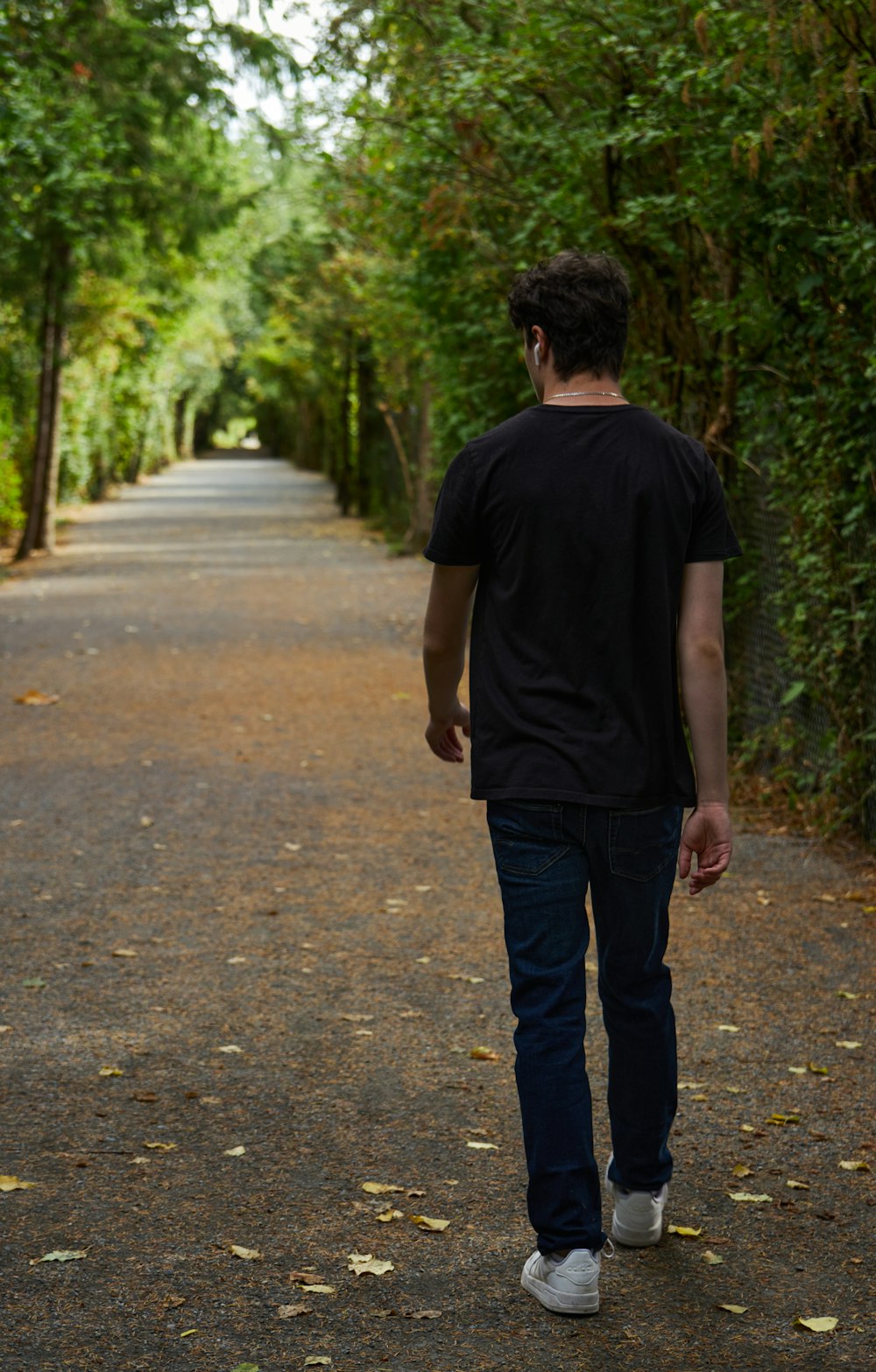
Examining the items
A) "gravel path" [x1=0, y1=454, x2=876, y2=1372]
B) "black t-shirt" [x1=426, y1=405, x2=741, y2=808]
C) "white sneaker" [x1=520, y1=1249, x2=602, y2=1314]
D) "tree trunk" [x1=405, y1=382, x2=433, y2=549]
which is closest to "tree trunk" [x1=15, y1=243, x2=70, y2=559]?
"tree trunk" [x1=405, y1=382, x2=433, y2=549]

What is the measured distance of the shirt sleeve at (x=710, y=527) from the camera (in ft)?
10.9

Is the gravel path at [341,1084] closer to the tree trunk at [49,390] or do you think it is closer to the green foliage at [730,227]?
the green foliage at [730,227]

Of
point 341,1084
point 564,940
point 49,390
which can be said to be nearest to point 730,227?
point 341,1084

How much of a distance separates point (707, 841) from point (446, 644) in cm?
68

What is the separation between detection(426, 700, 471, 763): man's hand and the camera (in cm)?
360

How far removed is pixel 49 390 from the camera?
22.2 meters

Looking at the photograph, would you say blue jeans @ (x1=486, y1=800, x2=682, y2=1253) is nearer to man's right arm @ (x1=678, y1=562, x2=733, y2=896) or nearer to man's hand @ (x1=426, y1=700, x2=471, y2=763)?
man's right arm @ (x1=678, y1=562, x2=733, y2=896)

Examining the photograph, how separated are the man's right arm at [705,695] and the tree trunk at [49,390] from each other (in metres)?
19.4

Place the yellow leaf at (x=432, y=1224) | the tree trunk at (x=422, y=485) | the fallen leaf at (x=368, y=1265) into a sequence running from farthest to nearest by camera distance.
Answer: the tree trunk at (x=422, y=485) < the yellow leaf at (x=432, y=1224) < the fallen leaf at (x=368, y=1265)

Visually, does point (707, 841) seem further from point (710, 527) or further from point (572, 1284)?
point (572, 1284)

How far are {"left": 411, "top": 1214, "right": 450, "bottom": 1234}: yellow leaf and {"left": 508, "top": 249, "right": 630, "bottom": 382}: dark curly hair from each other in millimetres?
1942

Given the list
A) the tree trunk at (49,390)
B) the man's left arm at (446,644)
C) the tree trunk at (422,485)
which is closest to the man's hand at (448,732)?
the man's left arm at (446,644)

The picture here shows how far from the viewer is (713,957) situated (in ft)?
20.0

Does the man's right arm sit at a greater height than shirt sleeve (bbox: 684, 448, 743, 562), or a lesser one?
lesser
